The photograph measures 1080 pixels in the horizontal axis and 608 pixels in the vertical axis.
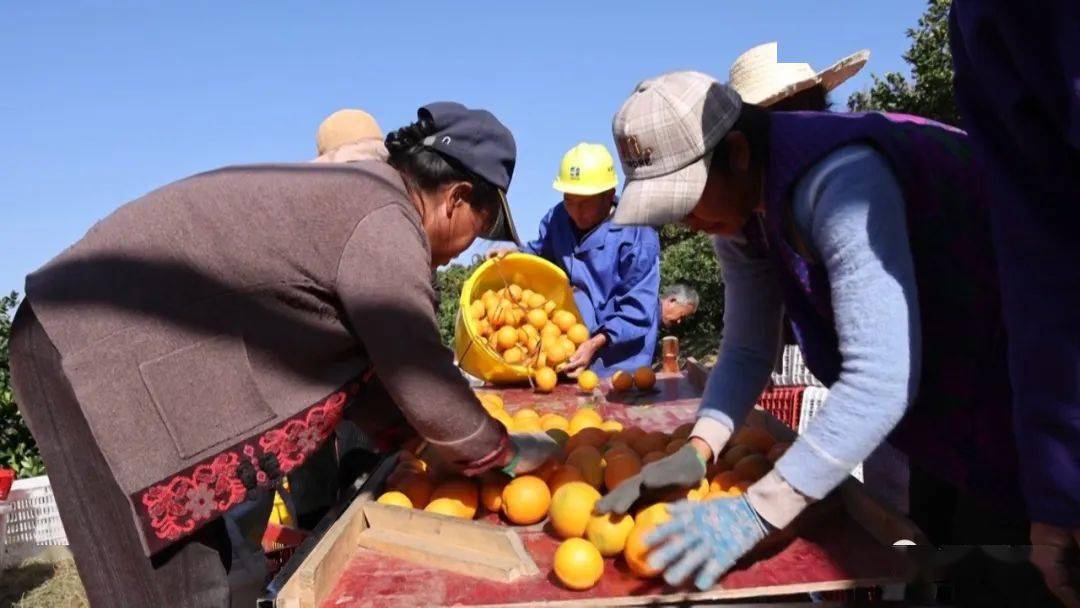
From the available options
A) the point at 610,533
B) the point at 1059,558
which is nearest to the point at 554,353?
the point at 610,533

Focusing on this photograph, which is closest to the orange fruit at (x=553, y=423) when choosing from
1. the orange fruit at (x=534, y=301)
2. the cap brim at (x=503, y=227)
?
the cap brim at (x=503, y=227)

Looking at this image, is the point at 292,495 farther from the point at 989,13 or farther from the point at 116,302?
the point at 989,13

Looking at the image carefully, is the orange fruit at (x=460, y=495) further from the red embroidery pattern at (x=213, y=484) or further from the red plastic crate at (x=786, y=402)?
the red plastic crate at (x=786, y=402)

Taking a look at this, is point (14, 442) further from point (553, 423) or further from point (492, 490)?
point (492, 490)

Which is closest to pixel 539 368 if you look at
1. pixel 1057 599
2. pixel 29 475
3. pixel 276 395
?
pixel 276 395

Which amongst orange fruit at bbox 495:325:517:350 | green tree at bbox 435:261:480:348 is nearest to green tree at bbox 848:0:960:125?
green tree at bbox 435:261:480:348

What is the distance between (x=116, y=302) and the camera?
200 centimetres

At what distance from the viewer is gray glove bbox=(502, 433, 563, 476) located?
7.68 feet

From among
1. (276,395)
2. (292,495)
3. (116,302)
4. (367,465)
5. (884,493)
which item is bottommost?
(884,493)

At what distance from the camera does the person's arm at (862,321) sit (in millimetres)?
1618

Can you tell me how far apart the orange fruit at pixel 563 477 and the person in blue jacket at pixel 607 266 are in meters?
2.37

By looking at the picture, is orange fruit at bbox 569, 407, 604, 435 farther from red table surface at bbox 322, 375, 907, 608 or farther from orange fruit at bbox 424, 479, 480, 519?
red table surface at bbox 322, 375, 907, 608

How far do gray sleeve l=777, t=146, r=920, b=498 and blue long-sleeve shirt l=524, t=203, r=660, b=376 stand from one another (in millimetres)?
3086

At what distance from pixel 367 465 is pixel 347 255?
4.18 ft
